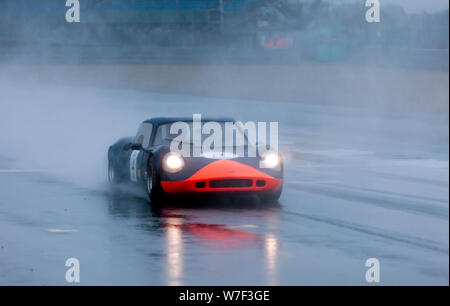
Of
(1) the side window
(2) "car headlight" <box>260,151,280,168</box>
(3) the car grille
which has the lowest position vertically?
(3) the car grille

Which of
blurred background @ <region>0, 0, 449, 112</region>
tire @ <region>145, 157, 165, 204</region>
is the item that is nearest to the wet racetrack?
tire @ <region>145, 157, 165, 204</region>

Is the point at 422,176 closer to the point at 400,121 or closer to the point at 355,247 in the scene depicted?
the point at 355,247

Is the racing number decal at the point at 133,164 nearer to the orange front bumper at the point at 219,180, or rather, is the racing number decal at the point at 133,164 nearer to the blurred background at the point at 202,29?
the orange front bumper at the point at 219,180

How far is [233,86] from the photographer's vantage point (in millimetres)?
47625

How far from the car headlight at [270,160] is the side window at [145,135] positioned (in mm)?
1649

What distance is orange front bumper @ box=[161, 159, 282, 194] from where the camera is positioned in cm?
1198

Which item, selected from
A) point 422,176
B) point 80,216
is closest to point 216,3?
point 422,176

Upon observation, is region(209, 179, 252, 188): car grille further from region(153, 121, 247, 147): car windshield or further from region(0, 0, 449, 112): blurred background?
region(0, 0, 449, 112): blurred background

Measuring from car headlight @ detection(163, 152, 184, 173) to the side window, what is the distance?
3.27 ft

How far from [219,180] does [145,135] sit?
1.83m

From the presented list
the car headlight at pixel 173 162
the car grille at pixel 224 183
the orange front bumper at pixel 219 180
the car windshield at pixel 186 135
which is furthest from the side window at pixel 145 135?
the car grille at pixel 224 183

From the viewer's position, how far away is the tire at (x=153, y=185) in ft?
39.9

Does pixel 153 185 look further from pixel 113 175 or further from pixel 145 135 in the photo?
pixel 113 175

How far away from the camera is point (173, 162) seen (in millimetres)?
12062
